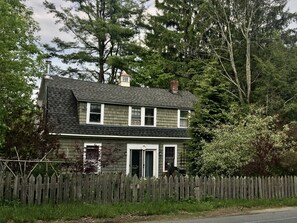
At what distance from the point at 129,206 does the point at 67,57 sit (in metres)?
30.7

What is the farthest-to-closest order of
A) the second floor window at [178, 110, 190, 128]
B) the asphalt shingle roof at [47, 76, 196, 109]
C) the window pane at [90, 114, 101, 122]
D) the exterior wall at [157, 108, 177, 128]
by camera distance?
the second floor window at [178, 110, 190, 128] → the exterior wall at [157, 108, 177, 128] → the asphalt shingle roof at [47, 76, 196, 109] → the window pane at [90, 114, 101, 122]

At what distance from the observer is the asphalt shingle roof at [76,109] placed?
23.4 meters

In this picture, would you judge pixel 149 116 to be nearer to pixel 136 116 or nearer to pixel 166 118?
pixel 136 116

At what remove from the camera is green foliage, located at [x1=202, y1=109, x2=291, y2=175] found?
631 inches

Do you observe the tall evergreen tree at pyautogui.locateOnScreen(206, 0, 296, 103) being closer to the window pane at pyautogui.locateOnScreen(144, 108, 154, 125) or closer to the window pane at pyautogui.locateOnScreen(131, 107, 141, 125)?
the window pane at pyautogui.locateOnScreen(144, 108, 154, 125)

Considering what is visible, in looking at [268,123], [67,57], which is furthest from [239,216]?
[67,57]

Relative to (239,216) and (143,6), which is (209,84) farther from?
(143,6)

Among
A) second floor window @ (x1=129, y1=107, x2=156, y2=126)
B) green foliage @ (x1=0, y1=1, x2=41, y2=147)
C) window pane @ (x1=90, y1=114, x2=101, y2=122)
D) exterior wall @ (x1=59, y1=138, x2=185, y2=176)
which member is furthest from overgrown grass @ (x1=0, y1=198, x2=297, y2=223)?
second floor window @ (x1=129, y1=107, x2=156, y2=126)

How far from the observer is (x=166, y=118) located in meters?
28.0

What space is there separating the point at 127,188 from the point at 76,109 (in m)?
12.7

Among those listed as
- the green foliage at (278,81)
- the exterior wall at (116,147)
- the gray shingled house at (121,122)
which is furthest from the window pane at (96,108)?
the green foliage at (278,81)

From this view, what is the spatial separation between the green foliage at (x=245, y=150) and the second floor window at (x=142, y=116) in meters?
9.27

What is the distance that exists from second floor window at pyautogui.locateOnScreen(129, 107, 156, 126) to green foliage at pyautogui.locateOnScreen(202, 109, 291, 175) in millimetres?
9267

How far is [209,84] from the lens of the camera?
67.2 feet
